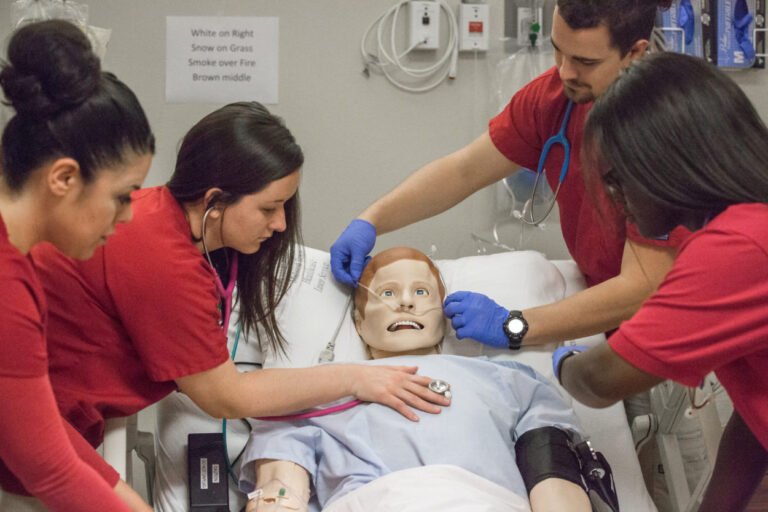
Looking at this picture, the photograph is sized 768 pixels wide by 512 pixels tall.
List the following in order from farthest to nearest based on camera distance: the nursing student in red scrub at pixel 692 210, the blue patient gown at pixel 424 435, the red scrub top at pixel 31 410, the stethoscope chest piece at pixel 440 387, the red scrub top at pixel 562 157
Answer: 1. the red scrub top at pixel 562 157
2. the stethoscope chest piece at pixel 440 387
3. the blue patient gown at pixel 424 435
4. the nursing student in red scrub at pixel 692 210
5. the red scrub top at pixel 31 410

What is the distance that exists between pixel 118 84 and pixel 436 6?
1.68 meters

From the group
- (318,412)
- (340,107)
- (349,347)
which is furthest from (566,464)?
(340,107)

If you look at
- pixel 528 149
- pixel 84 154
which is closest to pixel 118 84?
pixel 84 154

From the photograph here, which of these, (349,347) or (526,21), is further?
(526,21)

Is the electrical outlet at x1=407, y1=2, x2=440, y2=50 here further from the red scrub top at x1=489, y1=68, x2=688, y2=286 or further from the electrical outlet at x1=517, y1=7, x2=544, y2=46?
the red scrub top at x1=489, y1=68, x2=688, y2=286

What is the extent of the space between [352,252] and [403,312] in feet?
0.81

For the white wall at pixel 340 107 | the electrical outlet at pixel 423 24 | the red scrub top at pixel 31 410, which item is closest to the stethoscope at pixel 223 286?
the red scrub top at pixel 31 410

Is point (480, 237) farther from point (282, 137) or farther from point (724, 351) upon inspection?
point (724, 351)

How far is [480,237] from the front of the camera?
3070mm

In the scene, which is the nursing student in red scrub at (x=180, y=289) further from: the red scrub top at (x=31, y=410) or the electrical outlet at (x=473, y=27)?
the electrical outlet at (x=473, y=27)

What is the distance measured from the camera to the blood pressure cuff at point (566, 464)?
199 cm

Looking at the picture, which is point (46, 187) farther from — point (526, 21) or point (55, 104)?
point (526, 21)

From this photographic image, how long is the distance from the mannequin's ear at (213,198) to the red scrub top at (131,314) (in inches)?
2.3

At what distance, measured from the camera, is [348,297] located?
251cm
